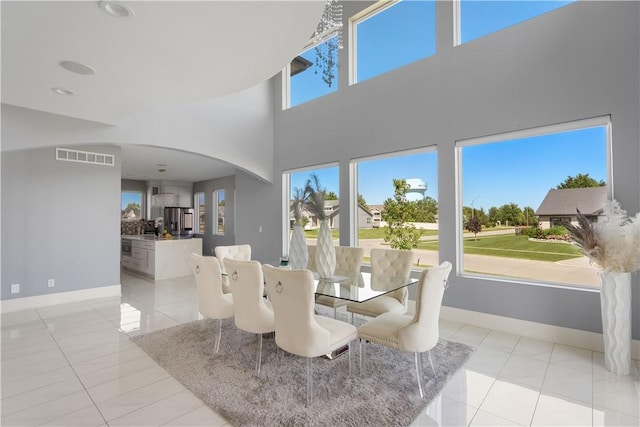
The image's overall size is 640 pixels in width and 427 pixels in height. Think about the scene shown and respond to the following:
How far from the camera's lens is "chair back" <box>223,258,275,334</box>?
2.48 metres

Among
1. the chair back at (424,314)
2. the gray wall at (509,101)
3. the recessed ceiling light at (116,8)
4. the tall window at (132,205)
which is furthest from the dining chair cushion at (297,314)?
the tall window at (132,205)

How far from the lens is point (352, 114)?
505cm

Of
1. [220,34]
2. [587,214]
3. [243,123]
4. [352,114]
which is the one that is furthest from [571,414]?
[243,123]

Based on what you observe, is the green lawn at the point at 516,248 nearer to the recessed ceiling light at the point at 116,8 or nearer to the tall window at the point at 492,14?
the tall window at the point at 492,14

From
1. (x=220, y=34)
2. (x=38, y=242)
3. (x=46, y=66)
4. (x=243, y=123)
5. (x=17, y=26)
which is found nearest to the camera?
(x=17, y=26)

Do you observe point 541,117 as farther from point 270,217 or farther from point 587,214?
point 270,217

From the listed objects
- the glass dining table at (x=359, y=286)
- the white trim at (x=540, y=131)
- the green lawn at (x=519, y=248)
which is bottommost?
the glass dining table at (x=359, y=286)

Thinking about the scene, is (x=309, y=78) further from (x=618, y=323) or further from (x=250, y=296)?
(x=618, y=323)

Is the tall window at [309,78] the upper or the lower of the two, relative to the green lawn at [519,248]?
upper

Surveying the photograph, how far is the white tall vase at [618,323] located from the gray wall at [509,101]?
0.49 metres

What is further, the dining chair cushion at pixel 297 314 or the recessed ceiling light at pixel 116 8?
the dining chair cushion at pixel 297 314

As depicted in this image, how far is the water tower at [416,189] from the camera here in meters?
4.40

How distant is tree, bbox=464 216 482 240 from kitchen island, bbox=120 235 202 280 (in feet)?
19.5

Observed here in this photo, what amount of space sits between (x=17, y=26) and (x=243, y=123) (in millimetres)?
4064
